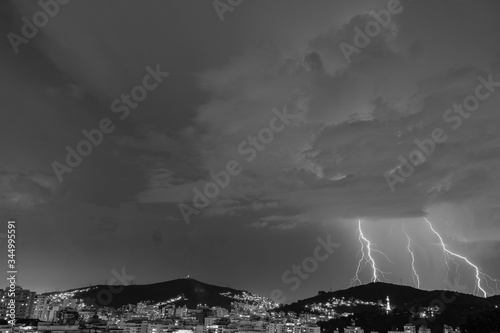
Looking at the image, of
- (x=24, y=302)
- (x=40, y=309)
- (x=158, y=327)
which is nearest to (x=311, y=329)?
(x=158, y=327)

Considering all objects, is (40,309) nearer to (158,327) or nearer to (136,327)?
A: (136,327)

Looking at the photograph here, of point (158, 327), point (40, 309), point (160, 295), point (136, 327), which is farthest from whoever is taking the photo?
point (160, 295)

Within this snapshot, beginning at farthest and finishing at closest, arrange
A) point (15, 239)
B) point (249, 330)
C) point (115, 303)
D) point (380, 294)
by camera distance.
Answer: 1. point (115, 303)
2. point (380, 294)
3. point (249, 330)
4. point (15, 239)

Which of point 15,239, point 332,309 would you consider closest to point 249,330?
point 15,239

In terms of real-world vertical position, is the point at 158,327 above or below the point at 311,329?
above

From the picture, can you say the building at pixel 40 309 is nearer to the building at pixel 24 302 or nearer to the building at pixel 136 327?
the building at pixel 24 302

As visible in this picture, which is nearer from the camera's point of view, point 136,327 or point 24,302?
point 136,327

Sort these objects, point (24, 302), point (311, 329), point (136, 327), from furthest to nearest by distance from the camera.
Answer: point (24, 302) < point (136, 327) < point (311, 329)

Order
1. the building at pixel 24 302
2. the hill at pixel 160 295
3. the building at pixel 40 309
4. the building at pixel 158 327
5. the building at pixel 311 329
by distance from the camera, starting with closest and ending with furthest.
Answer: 1. the building at pixel 311 329
2. the building at pixel 158 327
3. the building at pixel 24 302
4. the building at pixel 40 309
5. the hill at pixel 160 295

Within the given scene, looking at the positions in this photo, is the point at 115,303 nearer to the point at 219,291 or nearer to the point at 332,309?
the point at 219,291

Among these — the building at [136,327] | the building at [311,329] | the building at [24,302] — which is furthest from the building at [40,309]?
the building at [311,329]

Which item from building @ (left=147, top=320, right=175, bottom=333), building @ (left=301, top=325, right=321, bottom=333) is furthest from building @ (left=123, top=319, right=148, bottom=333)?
building @ (left=301, top=325, right=321, bottom=333)
